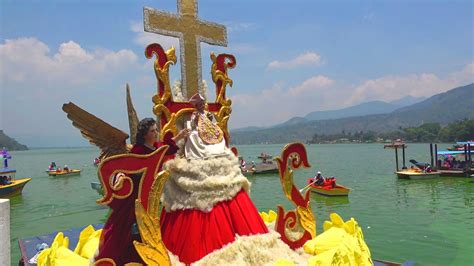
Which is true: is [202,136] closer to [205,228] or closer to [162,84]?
[162,84]

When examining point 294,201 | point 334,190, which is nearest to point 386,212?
point 334,190

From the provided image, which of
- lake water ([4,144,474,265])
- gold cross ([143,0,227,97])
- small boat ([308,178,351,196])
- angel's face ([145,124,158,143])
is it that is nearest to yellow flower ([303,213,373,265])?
angel's face ([145,124,158,143])

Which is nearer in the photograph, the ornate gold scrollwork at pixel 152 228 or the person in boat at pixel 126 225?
the ornate gold scrollwork at pixel 152 228

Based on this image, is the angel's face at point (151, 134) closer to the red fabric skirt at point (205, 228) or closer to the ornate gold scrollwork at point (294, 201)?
the red fabric skirt at point (205, 228)

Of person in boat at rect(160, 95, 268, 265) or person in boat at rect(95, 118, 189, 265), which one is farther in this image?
person in boat at rect(160, 95, 268, 265)

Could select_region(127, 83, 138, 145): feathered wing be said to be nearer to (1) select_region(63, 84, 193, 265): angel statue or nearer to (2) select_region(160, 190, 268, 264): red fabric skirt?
(1) select_region(63, 84, 193, 265): angel statue

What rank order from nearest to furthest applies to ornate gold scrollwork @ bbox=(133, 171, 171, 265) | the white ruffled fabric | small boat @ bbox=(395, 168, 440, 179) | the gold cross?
ornate gold scrollwork @ bbox=(133, 171, 171, 265) < the white ruffled fabric < the gold cross < small boat @ bbox=(395, 168, 440, 179)

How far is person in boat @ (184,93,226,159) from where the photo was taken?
12.8 ft

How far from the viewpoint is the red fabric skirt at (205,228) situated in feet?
12.2

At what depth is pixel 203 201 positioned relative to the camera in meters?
3.79

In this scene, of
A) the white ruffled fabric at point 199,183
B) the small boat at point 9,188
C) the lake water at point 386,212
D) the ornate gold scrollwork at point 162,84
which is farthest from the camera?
the small boat at point 9,188

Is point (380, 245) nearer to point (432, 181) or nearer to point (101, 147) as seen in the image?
point (101, 147)

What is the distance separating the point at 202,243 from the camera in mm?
Result: 3719

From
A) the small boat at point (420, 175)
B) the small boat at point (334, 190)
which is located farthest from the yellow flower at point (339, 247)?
the small boat at point (420, 175)
